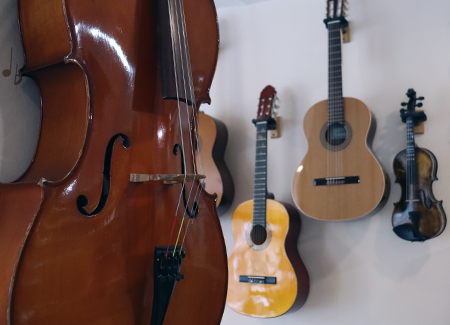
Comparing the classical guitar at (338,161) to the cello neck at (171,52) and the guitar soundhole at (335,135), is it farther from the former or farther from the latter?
the cello neck at (171,52)

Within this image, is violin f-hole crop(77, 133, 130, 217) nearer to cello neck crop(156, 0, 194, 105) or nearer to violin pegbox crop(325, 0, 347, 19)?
cello neck crop(156, 0, 194, 105)

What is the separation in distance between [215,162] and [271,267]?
2.37ft

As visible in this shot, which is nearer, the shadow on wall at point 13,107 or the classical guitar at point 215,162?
the shadow on wall at point 13,107

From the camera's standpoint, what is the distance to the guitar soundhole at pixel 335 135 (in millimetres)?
2162

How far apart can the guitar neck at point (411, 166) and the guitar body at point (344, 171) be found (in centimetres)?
11

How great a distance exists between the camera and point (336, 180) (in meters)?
2.13

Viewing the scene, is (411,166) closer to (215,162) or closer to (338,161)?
(338,161)

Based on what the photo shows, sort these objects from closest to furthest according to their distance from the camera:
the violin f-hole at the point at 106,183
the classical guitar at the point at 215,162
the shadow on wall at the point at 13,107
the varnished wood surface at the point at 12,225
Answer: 1. the varnished wood surface at the point at 12,225
2. the violin f-hole at the point at 106,183
3. the shadow on wall at the point at 13,107
4. the classical guitar at the point at 215,162

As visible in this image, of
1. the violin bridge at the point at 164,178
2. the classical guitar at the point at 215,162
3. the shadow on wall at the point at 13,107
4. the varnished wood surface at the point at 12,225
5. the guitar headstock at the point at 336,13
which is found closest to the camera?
the varnished wood surface at the point at 12,225

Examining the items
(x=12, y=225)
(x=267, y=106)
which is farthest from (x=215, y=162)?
(x=12, y=225)

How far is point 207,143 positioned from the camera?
250 centimetres

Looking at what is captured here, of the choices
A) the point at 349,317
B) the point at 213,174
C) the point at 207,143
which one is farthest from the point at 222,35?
the point at 349,317

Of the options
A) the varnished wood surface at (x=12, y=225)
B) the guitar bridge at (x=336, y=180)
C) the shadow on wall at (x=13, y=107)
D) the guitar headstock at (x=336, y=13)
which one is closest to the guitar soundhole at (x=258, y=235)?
the guitar bridge at (x=336, y=180)

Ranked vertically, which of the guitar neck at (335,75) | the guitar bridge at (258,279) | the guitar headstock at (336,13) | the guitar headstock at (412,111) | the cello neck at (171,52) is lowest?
the guitar bridge at (258,279)
